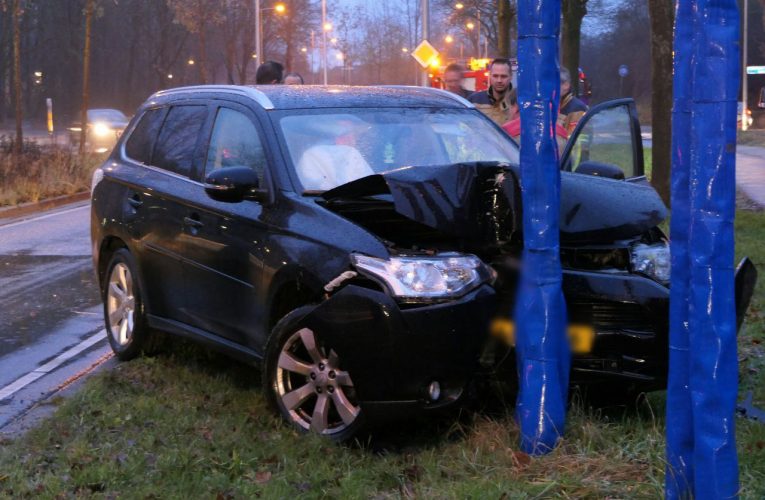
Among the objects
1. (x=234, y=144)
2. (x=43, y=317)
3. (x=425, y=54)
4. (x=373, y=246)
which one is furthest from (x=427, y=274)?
(x=425, y=54)

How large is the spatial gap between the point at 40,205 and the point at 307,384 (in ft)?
51.7

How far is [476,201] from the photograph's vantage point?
5.08 meters

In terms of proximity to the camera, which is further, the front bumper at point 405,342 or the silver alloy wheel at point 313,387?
the silver alloy wheel at point 313,387

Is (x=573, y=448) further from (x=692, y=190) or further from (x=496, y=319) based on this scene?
(x=692, y=190)

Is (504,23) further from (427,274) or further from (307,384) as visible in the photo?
(427,274)

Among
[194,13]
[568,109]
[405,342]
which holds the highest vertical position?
[194,13]

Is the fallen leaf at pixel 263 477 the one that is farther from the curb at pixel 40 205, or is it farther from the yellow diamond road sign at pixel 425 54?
the yellow diamond road sign at pixel 425 54

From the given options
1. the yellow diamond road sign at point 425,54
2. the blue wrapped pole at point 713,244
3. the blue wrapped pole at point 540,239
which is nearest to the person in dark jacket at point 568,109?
the blue wrapped pole at point 540,239

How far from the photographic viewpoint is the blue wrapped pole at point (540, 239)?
15.0ft

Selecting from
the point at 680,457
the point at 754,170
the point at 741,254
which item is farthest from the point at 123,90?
the point at 680,457

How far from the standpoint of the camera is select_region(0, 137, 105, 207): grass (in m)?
20.0

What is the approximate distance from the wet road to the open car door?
131 inches

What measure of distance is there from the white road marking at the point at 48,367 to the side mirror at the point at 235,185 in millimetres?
1919

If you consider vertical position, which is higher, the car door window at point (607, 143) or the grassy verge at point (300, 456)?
the car door window at point (607, 143)
